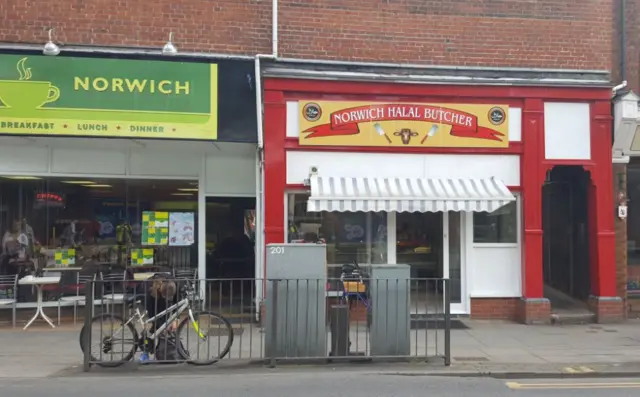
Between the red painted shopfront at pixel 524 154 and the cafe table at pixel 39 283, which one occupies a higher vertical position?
the red painted shopfront at pixel 524 154

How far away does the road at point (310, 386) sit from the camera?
6.05 meters

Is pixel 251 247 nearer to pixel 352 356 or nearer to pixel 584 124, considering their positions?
pixel 352 356

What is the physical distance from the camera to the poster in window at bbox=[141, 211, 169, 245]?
11109 millimetres

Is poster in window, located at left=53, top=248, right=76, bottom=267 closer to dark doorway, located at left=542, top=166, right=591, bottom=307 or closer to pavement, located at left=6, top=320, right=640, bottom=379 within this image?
pavement, located at left=6, top=320, right=640, bottom=379

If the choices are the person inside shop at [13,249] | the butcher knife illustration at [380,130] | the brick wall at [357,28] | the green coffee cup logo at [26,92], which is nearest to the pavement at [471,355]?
the person inside shop at [13,249]

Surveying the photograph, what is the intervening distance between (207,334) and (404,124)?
5348mm

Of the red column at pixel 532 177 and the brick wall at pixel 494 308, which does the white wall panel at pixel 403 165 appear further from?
the brick wall at pixel 494 308

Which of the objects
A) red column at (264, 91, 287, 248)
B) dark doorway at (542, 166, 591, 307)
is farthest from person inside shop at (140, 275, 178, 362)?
dark doorway at (542, 166, 591, 307)

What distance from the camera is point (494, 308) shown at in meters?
10.6

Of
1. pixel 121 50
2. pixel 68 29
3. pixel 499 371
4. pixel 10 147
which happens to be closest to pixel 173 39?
pixel 121 50

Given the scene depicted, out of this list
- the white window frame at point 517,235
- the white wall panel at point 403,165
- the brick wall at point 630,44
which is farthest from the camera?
the brick wall at point 630,44

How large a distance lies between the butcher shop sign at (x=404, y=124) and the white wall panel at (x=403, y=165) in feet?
0.76

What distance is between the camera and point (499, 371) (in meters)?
6.95

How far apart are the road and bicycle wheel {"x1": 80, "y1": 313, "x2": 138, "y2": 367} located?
1.26ft
